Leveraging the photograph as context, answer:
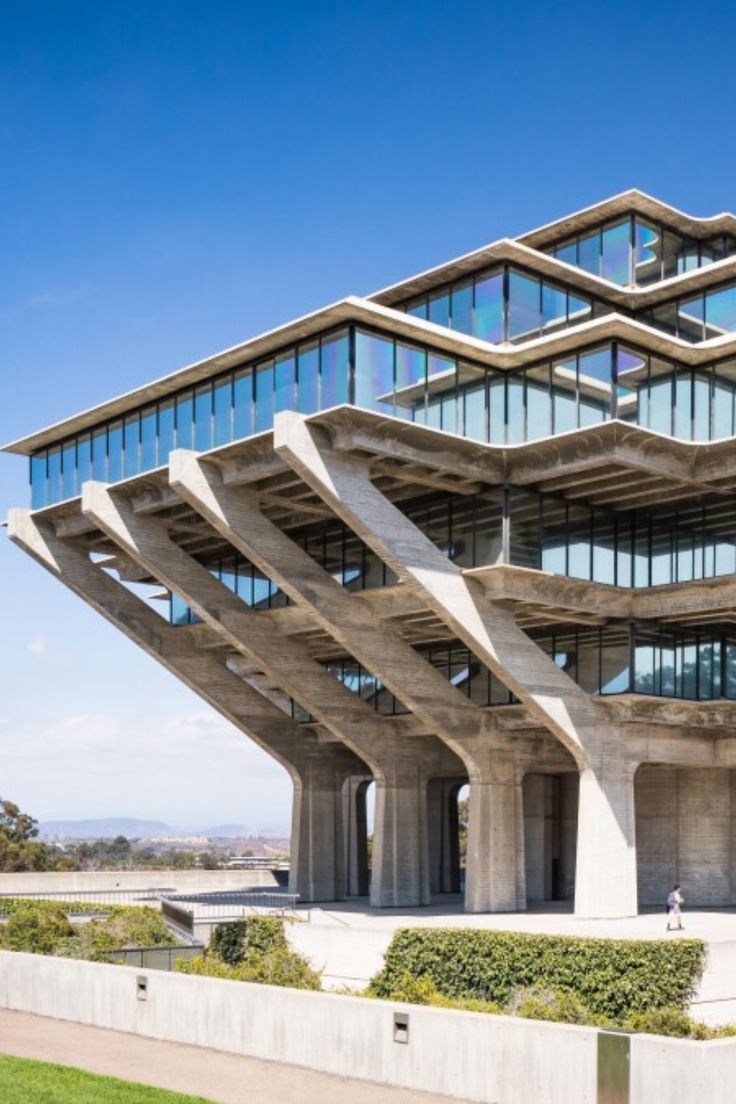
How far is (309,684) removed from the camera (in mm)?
50094

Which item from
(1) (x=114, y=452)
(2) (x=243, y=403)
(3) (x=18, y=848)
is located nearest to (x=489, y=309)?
(2) (x=243, y=403)

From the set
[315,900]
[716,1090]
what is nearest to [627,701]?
[315,900]

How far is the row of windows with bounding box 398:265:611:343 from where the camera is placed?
145 ft

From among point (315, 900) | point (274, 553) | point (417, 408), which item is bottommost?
point (315, 900)

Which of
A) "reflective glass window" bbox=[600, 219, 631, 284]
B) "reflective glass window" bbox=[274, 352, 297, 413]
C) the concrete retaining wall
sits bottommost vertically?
the concrete retaining wall

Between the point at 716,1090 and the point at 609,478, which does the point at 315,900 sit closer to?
the point at 609,478

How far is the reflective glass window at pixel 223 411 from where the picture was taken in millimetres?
42875

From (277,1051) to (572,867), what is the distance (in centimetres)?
3523

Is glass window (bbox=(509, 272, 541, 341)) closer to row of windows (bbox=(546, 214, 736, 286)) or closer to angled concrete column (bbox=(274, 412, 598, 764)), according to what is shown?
row of windows (bbox=(546, 214, 736, 286))

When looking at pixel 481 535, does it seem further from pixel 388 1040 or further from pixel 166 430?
pixel 388 1040

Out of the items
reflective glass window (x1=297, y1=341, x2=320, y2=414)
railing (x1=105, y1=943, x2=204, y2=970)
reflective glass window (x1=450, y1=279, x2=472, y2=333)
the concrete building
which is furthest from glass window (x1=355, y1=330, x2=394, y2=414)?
railing (x1=105, y1=943, x2=204, y2=970)

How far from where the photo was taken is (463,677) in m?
48.7

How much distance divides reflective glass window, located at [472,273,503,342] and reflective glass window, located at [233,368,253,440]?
675cm

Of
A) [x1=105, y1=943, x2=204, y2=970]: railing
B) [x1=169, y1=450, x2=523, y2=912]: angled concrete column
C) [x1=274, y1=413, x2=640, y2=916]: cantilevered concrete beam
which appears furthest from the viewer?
[x1=169, y1=450, x2=523, y2=912]: angled concrete column
